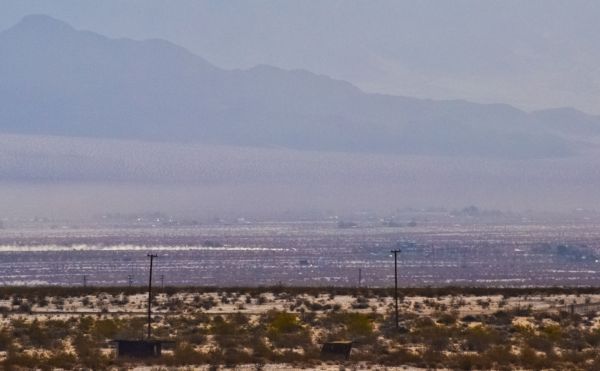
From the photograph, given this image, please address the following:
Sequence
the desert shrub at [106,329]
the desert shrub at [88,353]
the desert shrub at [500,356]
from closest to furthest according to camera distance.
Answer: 1. the desert shrub at [88,353]
2. the desert shrub at [500,356]
3. the desert shrub at [106,329]

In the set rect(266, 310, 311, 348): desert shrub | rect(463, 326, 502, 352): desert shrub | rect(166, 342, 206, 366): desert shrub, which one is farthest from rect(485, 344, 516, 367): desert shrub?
rect(166, 342, 206, 366): desert shrub

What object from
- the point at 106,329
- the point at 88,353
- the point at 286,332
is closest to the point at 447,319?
the point at 286,332

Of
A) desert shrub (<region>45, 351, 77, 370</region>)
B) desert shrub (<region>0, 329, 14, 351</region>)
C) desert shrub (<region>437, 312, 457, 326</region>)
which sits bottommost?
desert shrub (<region>45, 351, 77, 370</region>)

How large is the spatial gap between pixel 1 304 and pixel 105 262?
71.6m

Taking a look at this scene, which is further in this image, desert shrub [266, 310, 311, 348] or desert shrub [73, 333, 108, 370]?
desert shrub [266, 310, 311, 348]

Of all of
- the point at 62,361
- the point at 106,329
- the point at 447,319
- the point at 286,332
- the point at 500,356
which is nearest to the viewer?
the point at 62,361

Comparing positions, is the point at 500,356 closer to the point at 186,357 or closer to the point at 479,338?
the point at 479,338

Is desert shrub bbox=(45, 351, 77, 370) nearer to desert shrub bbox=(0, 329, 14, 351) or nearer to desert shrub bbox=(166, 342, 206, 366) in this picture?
desert shrub bbox=(166, 342, 206, 366)

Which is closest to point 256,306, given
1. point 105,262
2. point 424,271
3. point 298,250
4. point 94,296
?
point 94,296

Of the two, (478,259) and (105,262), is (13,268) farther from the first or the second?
(478,259)

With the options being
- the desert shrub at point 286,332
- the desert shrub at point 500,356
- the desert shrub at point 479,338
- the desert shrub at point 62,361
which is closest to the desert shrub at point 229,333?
the desert shrub at point 286,332

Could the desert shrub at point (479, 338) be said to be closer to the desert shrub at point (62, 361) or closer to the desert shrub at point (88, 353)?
the desert shrub at point (88, 353)

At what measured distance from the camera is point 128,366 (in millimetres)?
32531

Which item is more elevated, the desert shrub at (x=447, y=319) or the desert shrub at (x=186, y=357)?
the desert shrub at (x=447, y=319)
